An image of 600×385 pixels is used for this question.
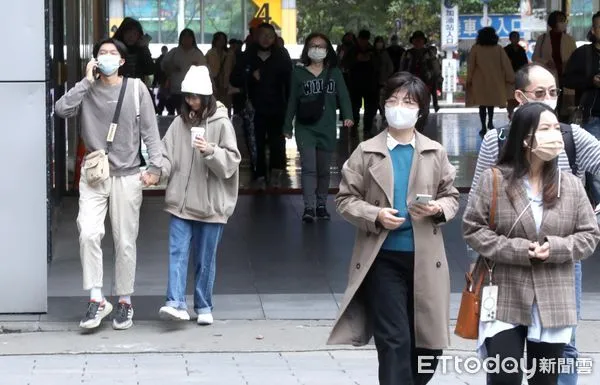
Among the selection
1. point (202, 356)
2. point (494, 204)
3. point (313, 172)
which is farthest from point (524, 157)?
point (313, 172)

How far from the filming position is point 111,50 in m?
8.06

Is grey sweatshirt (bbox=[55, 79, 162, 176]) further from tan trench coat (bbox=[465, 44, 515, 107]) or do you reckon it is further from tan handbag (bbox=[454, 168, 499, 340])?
tan trench coat (bbox=[465, 44, 515, 107])

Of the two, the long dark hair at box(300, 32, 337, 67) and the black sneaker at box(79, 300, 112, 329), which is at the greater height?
the long dark hair at box(300, 32, 337, 67)

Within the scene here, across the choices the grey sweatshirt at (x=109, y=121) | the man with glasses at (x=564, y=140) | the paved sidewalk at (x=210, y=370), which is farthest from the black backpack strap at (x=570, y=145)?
the grey sweatshirt at (x=109, y=121)

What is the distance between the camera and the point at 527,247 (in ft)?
16.8

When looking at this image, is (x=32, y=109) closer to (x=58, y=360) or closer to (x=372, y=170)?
(x=58, y=360)

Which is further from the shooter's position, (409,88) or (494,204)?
(409,88)

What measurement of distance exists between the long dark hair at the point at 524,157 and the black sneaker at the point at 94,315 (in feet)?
11.7

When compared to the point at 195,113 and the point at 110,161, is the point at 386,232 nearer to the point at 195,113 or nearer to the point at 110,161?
the point at 195,113

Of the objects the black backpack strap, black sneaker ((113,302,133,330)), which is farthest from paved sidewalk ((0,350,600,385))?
the black backpack strap

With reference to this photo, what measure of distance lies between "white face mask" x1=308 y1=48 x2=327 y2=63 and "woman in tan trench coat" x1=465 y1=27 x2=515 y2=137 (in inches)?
317

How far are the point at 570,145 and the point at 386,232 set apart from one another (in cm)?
98

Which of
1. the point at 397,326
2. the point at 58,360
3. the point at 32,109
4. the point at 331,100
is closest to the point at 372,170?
the point at 397,326

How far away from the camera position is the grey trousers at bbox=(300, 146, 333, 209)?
11.9 metres
